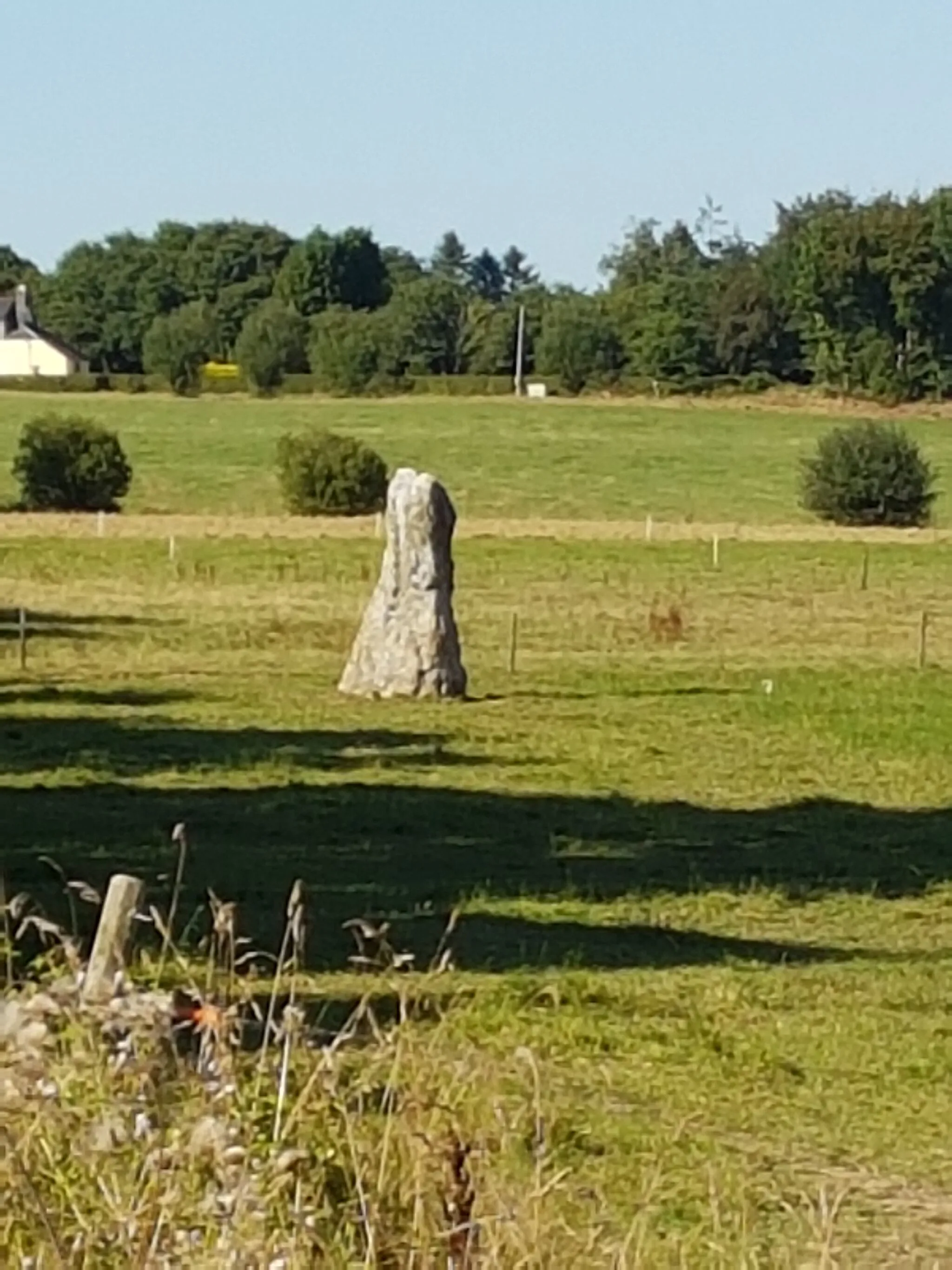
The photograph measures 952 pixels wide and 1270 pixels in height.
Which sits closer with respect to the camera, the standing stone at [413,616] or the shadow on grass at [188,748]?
the shadow on grass at [188,748]

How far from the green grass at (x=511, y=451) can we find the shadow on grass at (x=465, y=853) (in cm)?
4642

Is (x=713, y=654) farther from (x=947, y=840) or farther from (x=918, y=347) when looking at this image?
(x=918, y=347)

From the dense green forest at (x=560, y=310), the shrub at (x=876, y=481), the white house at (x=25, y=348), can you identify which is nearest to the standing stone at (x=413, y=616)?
the shrub at (x=876, y=481)

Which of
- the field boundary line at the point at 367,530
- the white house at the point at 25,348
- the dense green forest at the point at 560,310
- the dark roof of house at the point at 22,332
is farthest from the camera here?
the dark roof of house at the point at 22,332

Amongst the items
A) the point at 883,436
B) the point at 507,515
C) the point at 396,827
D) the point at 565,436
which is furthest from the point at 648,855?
the point at 565,436

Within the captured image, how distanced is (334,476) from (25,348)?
6733 centimetres

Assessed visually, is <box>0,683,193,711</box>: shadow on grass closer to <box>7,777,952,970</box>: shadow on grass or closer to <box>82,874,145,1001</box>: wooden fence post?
<box>7,777,952,970</box>: shadow on grass

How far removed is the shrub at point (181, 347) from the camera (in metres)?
115

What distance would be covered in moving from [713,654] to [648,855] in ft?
49.8

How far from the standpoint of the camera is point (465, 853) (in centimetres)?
1656

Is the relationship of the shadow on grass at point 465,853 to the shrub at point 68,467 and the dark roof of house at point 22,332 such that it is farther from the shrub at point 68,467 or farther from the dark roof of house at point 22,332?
the dark roof of house at point 22,332

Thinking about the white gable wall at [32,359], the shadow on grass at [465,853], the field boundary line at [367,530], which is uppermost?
the white gable wall at [32,359]

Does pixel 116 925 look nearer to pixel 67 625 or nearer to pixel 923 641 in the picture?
pixel 923 641

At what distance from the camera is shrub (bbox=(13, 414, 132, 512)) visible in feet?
204
